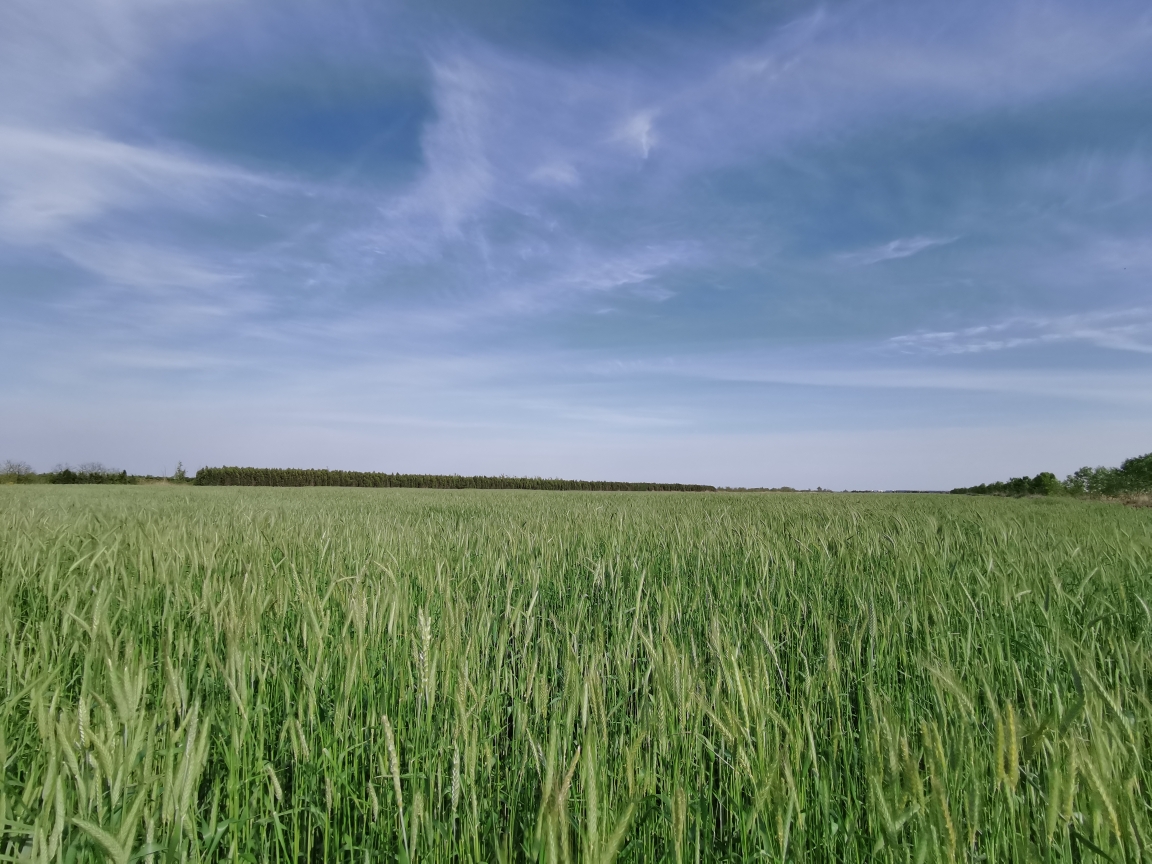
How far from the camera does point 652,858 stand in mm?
1214

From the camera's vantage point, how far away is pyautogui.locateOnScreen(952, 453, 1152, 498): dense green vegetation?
2620 centimetres

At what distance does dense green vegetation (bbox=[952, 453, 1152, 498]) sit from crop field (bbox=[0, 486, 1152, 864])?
2766cm

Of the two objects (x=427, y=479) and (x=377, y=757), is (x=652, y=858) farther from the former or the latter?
(x=427, y=479)

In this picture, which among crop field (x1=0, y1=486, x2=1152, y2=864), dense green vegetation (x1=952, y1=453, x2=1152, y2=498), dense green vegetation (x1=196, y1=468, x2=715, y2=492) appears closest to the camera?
crop field (x1=0, y1=486, x2=1152, y2=864)

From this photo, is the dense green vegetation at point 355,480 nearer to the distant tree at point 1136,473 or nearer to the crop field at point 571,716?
the distant tree at point 1136,473

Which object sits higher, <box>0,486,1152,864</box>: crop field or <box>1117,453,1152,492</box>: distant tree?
<box>1117,453,1152,492</box>: distant tree

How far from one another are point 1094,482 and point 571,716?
35.9m

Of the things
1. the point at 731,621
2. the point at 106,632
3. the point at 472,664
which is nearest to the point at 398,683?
the point at 472,664

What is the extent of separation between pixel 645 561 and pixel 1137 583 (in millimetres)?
2773

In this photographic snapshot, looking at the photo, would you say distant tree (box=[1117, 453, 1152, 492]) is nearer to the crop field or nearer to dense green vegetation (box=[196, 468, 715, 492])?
dense green vegetation (box=[196, 468, 715, 492])

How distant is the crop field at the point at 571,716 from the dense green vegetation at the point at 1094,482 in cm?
2766

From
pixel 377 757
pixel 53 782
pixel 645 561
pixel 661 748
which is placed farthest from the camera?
pixel 645 561

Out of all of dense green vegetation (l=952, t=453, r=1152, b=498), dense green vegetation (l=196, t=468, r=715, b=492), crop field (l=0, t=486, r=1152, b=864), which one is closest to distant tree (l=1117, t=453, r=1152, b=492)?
dense green vegetation (l=952, t=453, r=1152, b=498)

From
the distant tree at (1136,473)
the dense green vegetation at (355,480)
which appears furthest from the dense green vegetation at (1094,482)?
the dense green vegetation at (355,480)
